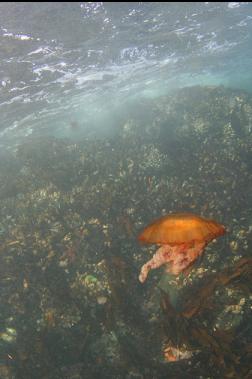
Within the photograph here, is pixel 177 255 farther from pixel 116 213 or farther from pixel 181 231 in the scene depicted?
pixel 116 213

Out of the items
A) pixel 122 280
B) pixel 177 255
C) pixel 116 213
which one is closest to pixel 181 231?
pixel 177 255

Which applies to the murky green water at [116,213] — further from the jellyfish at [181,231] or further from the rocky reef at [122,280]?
the jellyfish at [181,231]

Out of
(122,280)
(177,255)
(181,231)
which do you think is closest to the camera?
(181,231)

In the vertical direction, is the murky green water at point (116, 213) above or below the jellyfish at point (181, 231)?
below

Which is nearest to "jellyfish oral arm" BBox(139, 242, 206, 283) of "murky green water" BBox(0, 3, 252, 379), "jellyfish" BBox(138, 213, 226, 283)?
"murky green water" BBox(0, 3, 252, 379)

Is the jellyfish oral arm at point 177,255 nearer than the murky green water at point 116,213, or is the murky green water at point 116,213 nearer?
the jellyfish oral arm at point 177,255

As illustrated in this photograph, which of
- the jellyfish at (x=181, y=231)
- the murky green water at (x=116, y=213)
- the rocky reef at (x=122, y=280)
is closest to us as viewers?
the jellyfish at (x=181, y=231)

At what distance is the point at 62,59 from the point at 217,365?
16.5 metres

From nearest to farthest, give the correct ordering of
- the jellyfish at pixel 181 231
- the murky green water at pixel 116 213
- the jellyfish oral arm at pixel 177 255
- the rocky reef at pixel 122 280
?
1. the jellyfish at pixel 181 231
2. the jellyfish oral arm at pixel 177 255
3. the rocky reef at pixel 122 280
4. the murky green water at pixel 116 213

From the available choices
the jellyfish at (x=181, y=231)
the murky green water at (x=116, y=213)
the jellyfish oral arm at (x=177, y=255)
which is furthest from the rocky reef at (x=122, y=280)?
the jellyfish at (x=181, y=231)

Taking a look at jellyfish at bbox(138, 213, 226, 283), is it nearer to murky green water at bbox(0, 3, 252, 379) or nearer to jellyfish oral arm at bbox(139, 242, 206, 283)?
jellyfish oral arm at bbox(139, 242, 206, 283)

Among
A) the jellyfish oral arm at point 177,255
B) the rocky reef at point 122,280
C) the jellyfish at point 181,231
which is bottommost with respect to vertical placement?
the rocky reef at point 122,280

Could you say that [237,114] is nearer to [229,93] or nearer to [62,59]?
[229,93]

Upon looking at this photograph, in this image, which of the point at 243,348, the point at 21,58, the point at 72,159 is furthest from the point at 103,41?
the point at 243,348
